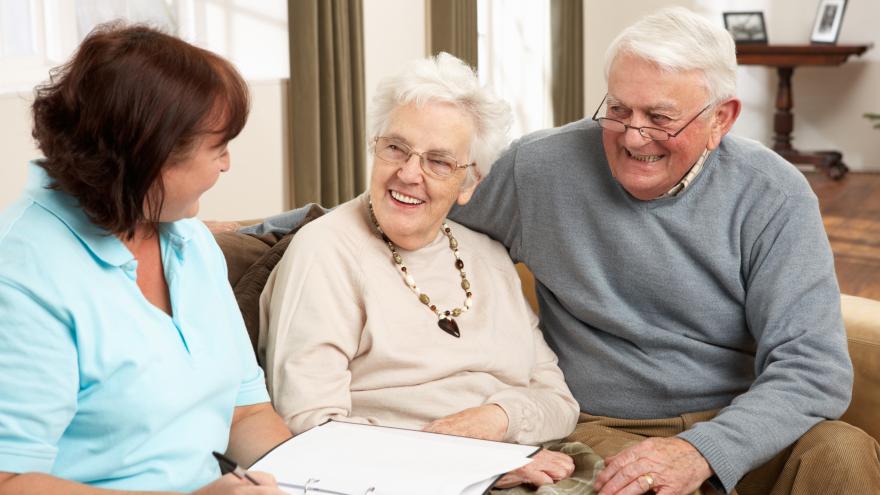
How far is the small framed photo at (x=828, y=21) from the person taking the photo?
8.67m

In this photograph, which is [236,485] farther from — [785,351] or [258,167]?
[258,167]

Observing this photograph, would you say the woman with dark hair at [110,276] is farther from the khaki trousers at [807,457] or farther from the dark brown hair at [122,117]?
the khaki trousers at [807,457]

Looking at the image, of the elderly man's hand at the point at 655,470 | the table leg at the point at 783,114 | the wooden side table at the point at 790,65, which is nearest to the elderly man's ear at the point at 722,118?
the elderly man's hand at the point at 655,470

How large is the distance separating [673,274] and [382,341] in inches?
25.2

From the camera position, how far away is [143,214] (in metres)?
1.28

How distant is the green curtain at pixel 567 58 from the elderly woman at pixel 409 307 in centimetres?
596

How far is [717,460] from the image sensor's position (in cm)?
182

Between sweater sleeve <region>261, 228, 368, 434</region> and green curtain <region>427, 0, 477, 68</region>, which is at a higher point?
green curtain <region>427, 0, 477, 68</region>

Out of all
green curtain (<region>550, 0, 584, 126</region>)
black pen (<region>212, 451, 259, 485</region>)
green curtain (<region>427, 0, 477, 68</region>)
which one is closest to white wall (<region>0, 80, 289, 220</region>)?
green curtain (<region>427, 0, 477, 68</region>)

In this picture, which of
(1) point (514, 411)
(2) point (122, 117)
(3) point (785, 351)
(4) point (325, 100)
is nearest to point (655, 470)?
(1) point (514, 411)

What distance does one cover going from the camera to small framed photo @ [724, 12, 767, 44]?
881 centimetres

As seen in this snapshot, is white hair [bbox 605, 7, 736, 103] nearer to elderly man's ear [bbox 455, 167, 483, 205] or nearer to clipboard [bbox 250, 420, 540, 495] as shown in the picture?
elderly man's ear [bbox 455, 167, 483, 205]

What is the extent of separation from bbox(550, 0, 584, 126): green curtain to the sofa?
5.68 meters

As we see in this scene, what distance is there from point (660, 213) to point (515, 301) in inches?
13.6
